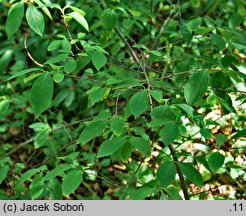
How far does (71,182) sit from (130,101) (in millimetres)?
324

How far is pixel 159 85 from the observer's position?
4.81 feet

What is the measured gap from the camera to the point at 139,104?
1.25 metres

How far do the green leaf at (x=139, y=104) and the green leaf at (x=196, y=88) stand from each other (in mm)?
130

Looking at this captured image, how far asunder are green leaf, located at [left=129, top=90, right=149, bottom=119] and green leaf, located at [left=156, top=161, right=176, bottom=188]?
0.62ft

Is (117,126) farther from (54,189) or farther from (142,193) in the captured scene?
→ (54,189)

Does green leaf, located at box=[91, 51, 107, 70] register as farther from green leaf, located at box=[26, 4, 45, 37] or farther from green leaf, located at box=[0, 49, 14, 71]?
green leaf, located at box=[0, 49, 14, 71]

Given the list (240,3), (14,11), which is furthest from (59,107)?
(14,11)

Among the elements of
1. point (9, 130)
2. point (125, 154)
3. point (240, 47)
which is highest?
point (240, 47)

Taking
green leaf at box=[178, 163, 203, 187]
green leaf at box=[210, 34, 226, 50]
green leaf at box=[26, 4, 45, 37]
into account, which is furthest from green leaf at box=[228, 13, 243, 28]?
green leaf at box=[26, 4, 45, 37]

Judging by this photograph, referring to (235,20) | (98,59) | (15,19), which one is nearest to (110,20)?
(98,59)

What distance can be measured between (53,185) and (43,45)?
5.90 feet

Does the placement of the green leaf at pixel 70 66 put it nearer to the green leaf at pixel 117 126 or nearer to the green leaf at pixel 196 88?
the green leaf at pixel 117 126

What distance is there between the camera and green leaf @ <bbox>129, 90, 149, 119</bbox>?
1241 mm
